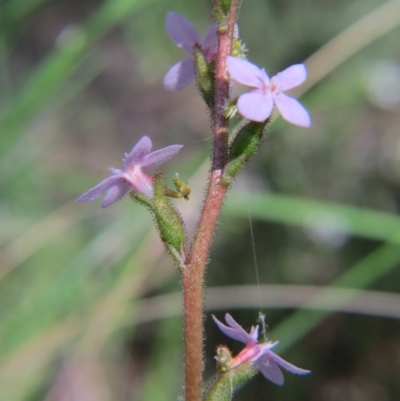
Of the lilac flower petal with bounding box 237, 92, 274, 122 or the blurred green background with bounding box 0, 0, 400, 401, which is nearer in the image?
the lilac flower petal with bounding box 237, 92, 274, 122

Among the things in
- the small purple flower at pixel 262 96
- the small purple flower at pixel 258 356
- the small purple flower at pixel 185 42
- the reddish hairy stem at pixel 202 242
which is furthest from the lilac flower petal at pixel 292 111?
the small purple flower at pixel 258 356

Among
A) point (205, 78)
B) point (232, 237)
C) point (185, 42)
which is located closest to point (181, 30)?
point (185, 42)

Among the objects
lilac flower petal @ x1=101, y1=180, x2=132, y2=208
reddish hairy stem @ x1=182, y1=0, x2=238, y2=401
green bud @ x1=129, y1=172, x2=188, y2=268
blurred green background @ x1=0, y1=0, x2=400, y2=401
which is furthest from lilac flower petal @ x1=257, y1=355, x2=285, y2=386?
blurred green background @ x1=0, y1=0, x2=400, y2=401

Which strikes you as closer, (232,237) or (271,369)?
(271,369)

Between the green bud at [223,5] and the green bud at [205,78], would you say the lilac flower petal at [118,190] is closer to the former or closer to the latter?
the green bud at [205,78]

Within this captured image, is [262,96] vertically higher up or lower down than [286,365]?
higher up

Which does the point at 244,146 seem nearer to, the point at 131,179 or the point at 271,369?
the point at 131,179

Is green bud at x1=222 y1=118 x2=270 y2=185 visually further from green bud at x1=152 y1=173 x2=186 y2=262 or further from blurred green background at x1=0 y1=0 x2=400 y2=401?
blurred green background at x1=0 y1=0 x2=400 y2=401
